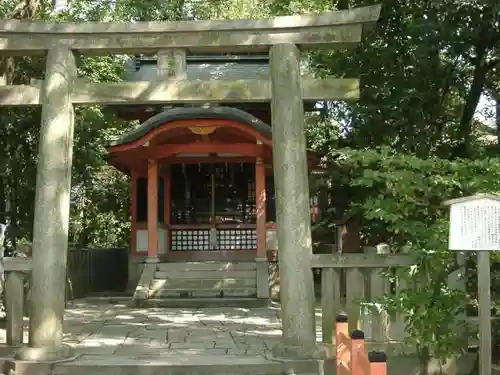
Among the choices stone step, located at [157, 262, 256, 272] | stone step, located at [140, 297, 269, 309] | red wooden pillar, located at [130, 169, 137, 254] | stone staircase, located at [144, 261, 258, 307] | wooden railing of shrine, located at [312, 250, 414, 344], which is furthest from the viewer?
red wooden pillar, located at [130, 169, 137, 254]

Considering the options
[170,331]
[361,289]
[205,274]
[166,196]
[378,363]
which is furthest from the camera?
[166,196]

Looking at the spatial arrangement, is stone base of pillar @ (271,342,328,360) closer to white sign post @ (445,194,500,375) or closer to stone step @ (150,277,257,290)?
white sign post @ (445,194,500,375)

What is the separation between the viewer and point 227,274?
568 inches

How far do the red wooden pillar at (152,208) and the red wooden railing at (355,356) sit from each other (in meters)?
9.31

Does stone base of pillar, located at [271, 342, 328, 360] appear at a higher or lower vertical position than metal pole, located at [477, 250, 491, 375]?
lower

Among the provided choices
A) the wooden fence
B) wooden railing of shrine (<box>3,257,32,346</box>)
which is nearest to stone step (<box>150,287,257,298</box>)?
the wooden fence

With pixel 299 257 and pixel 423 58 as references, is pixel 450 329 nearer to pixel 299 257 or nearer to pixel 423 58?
pixel 299 257

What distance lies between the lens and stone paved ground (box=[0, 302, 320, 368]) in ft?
25.3

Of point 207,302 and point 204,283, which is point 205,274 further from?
point 207,302

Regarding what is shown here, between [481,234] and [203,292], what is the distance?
8.97m

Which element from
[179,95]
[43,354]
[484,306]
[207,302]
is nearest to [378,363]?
[484,306]

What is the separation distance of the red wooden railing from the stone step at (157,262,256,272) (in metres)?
8.64

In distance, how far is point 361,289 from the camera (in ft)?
23.4

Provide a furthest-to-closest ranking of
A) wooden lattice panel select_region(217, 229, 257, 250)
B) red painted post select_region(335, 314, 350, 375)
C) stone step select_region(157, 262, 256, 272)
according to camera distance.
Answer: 1. wooden lattice panel select_region(217, 229, 257, 250)
2. stone step select_region(157, 262, 256, 272)
3. red painted post select_region(335, 314, 350, 375)
